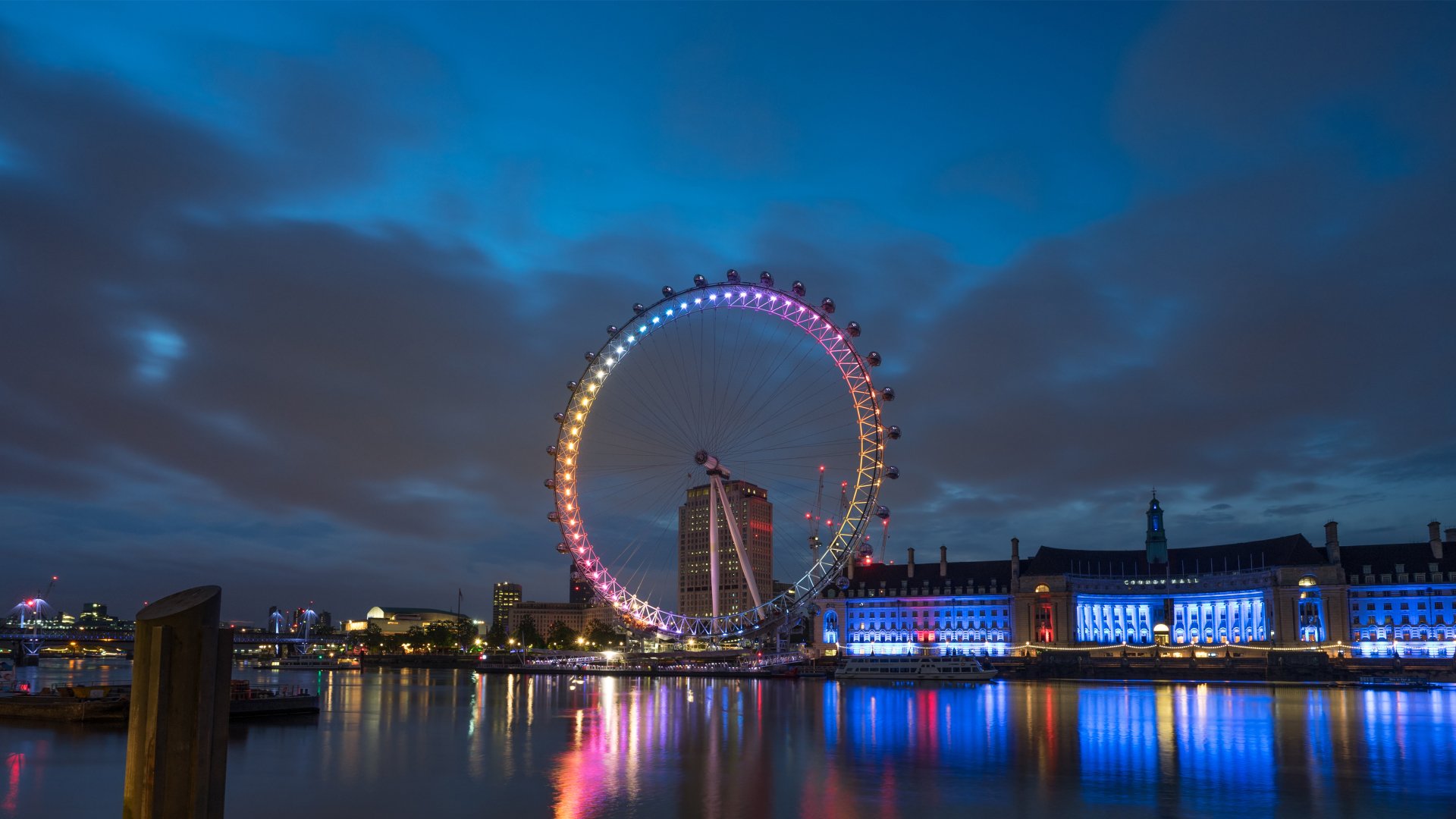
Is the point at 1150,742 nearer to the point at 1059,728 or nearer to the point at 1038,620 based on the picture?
the point at 1059,728

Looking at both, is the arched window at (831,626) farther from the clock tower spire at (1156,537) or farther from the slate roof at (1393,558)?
the slate roof at (1393,558)

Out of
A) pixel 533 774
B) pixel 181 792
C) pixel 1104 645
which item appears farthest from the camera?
pixel 1104 645

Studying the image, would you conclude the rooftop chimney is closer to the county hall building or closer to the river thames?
the county hall building

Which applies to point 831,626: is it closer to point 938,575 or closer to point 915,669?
point 938,575

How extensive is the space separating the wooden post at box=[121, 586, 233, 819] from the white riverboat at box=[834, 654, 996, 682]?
102057 millimetres

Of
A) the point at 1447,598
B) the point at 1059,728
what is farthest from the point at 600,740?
the point at 1447,598

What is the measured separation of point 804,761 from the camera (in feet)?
128

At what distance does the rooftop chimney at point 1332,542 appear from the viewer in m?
137

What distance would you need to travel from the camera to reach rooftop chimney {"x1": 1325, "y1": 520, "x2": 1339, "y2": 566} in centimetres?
13738

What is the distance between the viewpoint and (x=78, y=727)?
5256 centimetres

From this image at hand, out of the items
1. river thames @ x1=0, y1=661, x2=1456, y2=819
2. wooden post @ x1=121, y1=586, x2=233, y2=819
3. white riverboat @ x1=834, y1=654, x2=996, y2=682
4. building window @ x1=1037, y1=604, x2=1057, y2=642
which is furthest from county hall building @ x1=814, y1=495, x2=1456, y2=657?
wooden post @ x1=121, y1=586, x2=233, y2=819

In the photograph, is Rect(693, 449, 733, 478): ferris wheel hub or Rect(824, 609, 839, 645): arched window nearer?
Rect(693, 449, 733, 478): ferris wheel hub

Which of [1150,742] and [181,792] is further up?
[181,792]

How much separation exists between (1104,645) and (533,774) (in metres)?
128
